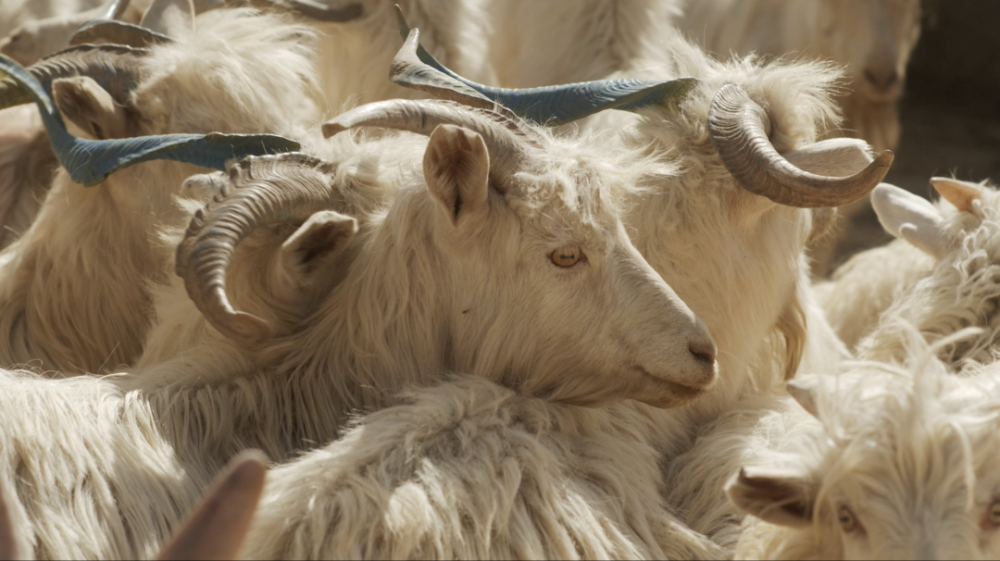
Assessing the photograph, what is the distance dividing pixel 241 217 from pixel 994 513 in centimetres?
212

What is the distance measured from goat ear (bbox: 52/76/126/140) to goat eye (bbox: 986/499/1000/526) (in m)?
3.36

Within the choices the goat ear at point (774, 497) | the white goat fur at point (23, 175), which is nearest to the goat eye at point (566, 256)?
the goat ear at point (774, 497)

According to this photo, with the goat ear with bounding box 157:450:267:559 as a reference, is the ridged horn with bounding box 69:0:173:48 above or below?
above

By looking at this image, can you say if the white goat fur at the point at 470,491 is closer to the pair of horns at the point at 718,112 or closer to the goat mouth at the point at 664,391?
the goat mouth at the point at 664,391

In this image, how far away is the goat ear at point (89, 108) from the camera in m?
4.32

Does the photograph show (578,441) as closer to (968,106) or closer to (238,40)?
(238,40)

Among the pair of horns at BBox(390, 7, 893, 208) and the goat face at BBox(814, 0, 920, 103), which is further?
the goat face at BBox(814, 0, 920, 103)

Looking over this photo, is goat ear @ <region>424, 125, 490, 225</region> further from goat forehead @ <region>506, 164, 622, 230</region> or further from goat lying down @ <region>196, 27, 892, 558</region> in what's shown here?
goat lying down @ <region>196, 27, 892, 558</region>

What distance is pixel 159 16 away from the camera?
17.3ft

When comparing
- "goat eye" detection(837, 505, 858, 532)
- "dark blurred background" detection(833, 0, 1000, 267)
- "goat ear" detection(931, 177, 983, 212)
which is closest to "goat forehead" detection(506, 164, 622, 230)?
"goat eye" detection(837, 505, 858, 532)

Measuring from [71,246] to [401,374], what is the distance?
1644 mm

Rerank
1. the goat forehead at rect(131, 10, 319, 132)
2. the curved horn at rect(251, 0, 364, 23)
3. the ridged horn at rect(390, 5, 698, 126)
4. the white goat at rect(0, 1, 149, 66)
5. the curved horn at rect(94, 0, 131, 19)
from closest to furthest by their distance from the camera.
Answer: the ridged horn at rect(390, 5, 698, 126), the goat forehead at rect(131, 10, 319, 132), the curved horn at rect(94, 0, 131, 19), the curved horn at rect(251, 0, 364, 23), the white goat at rect(0, 1, 149, 66)

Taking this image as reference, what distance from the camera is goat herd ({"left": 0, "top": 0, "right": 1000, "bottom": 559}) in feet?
9.37

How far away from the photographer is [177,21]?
520 cm
